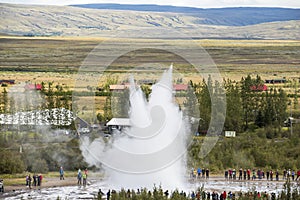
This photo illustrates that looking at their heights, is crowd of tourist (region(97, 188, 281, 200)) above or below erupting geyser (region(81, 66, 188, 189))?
Answer: below

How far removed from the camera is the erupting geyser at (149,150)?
92.5ft

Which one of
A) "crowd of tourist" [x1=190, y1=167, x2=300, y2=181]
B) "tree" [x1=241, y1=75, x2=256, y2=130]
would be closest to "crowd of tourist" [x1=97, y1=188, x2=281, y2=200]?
"crowd of tourist" [x1=190, y1=167, x2=300, y2=181]

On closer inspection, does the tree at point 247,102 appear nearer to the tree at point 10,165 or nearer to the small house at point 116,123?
the small house at point 116,123

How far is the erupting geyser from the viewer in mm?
28188

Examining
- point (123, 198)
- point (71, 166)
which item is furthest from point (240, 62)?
point (123, 198)

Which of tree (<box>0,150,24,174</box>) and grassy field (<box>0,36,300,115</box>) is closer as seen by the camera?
tree (<box>0,150,24,174</box>)

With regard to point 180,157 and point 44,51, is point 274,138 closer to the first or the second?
point 180,157

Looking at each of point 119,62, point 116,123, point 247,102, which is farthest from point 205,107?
point 119,62

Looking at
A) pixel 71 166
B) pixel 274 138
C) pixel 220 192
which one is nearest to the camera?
pixel 220 192

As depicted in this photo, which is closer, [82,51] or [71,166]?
[71,166]

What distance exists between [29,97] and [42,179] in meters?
20.0

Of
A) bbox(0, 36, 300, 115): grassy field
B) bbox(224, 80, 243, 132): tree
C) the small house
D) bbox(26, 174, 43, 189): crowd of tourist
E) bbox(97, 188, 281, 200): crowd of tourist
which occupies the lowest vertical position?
bbox(97, 188, 281, 200): crowd of tourist

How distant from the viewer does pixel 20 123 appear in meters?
41.8

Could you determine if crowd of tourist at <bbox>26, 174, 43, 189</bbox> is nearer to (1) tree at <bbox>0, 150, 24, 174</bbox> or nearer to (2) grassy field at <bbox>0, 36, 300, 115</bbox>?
(1) tree at <bbox>0, 150, 24, 174</bbox>
